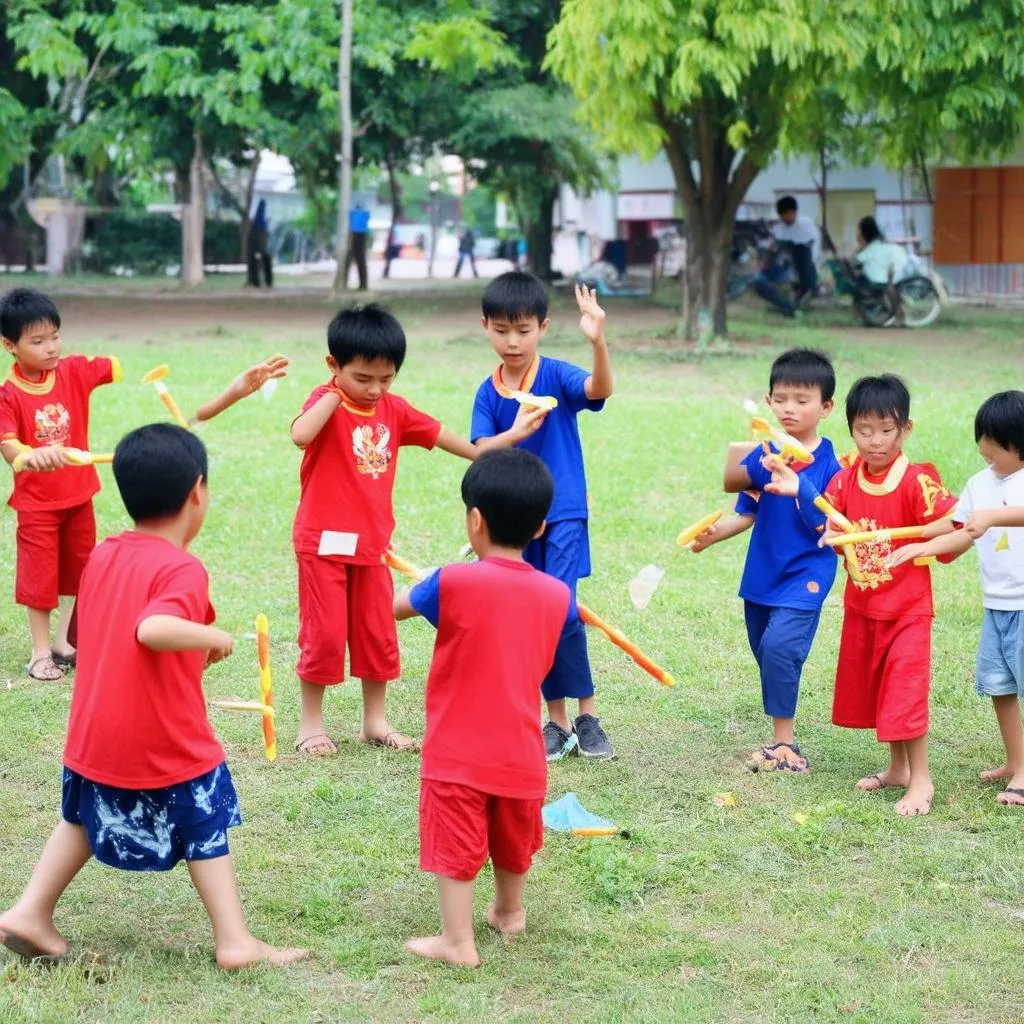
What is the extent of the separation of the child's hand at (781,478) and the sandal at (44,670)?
2.95 metres

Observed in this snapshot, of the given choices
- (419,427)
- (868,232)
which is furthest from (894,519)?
(868,232)

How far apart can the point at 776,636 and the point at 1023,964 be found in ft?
5.15

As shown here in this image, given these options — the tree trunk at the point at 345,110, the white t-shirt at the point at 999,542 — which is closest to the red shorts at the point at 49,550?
the white t-shirt at the point at 999,542

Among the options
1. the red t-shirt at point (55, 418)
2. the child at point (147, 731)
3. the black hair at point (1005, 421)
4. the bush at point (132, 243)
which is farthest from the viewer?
the bush at point (132, 243)

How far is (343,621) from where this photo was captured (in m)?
5.00

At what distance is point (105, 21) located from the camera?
1870 cm

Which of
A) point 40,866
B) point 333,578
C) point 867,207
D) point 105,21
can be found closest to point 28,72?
point 105,21

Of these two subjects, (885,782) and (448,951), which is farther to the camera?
(885,782)

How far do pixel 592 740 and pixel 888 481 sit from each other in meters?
1.30

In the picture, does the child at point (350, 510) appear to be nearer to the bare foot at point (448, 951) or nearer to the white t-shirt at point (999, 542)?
the white t-shirt at point (999, 542)

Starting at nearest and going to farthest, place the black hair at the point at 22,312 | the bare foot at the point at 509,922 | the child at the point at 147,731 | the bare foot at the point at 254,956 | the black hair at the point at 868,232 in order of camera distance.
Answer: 1. the child at the point at 147,731
2. the bare foot at the point at 254,956
3. the bare foot at the point at 509,922
4. the black hair at the point at 22,312
5. the black hair at the point at 868,232

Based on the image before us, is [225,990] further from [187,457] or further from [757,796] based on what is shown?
[757,796]

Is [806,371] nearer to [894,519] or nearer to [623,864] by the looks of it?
[894,519]

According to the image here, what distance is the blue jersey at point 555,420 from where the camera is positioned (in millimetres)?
4902
